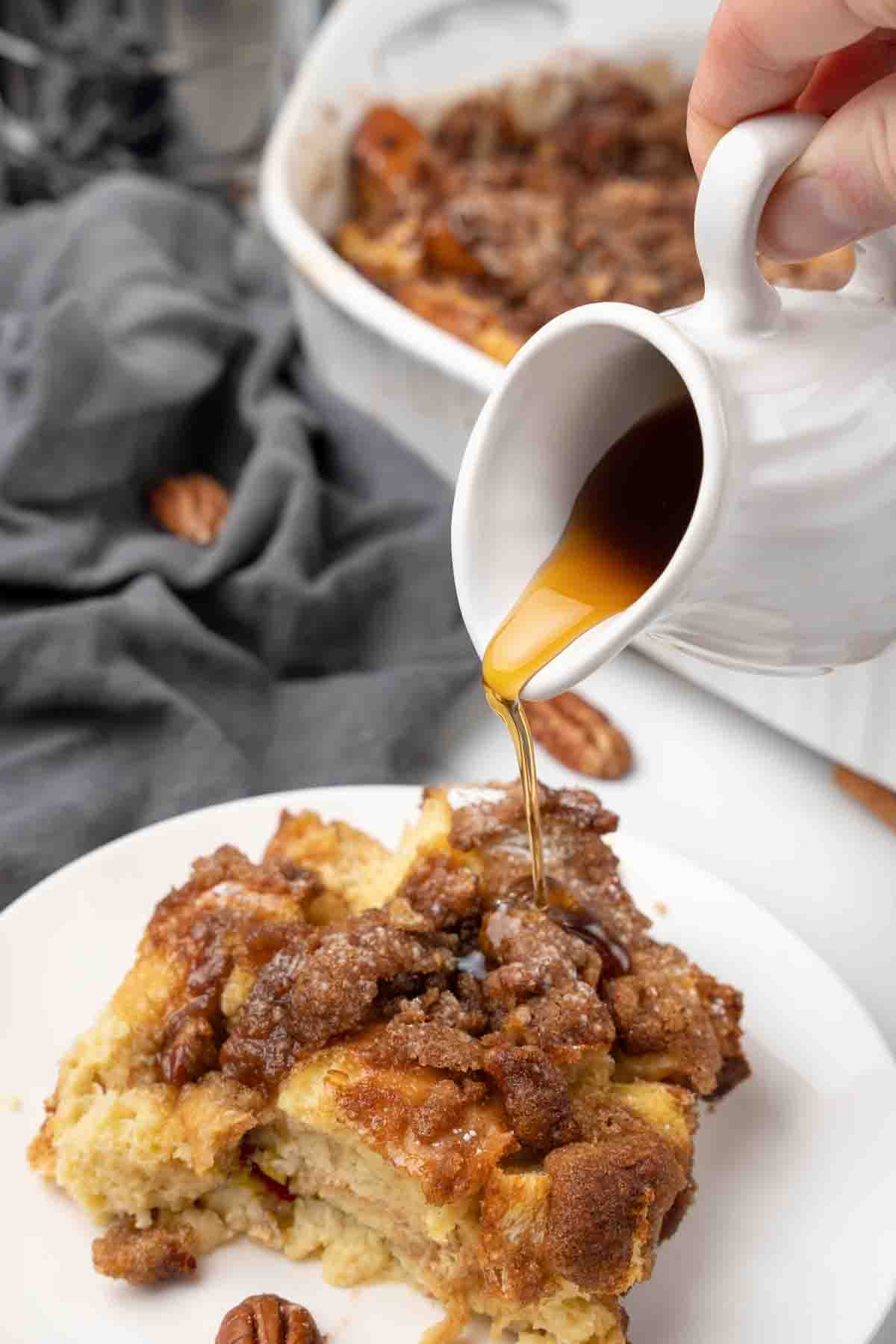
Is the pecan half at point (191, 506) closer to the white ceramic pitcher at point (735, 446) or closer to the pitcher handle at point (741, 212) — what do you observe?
the white ceramic pitcher at point (735, 446)

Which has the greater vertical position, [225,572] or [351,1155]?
[351,1155]

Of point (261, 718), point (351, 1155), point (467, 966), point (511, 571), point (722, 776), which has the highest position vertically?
point (511, 571)

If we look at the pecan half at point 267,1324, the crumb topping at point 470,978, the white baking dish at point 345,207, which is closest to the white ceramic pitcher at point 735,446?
the crumb topping at point 470,978

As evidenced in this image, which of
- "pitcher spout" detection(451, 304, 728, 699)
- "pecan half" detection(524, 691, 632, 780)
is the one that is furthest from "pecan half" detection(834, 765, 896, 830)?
"pitcher spout" detection(451, 304, 728, 699)

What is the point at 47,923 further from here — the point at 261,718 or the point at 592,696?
the point at 592,696

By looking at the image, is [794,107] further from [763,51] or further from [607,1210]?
[607,1210]

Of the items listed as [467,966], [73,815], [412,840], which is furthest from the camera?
[73,815]

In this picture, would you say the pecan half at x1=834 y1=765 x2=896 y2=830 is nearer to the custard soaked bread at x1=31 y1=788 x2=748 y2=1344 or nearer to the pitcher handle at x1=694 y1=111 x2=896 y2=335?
the custard soaked bread at x1=31 y1=788 x2=748 y2=1344

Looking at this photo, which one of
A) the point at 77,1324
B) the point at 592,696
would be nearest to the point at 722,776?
the point at 592,696
